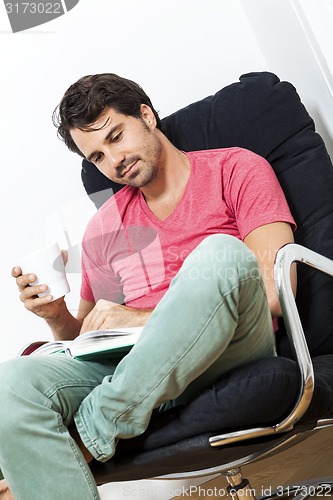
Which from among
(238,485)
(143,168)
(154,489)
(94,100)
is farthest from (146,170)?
(154,489)

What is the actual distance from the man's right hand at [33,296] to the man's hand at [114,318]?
11cm

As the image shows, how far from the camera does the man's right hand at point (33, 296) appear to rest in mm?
1647

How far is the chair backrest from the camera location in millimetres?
1766

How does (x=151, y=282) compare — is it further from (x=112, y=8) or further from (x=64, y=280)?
(x=112, y=8)

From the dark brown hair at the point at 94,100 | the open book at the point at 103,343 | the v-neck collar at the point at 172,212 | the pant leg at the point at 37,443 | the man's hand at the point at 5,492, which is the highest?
the dark brown hair at the point at 94,100

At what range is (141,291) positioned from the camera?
75.8 inches

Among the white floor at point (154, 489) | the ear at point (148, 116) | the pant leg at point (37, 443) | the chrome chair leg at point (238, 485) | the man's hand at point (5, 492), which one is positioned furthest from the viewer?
the white floor at point (154, 489)

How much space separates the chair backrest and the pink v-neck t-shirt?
10 cm

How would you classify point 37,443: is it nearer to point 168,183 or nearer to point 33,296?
point 33,296

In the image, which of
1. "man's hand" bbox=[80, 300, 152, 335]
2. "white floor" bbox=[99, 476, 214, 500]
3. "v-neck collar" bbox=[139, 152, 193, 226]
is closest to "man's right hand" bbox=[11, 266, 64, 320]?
"man's hand" bbox=[80, 300, 152, 335]

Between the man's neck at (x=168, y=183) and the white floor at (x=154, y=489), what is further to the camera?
the white floor at (x=154, y=489)

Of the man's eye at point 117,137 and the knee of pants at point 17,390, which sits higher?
the man's eye at point 117,137

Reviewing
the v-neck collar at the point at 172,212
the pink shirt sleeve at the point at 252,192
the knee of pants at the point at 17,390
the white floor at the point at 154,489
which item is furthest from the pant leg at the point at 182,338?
the white floor at the point at 154,489

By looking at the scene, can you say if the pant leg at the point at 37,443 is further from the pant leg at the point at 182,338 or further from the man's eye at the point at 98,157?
the man's eye at the point at 98,157
